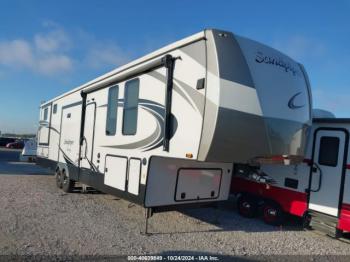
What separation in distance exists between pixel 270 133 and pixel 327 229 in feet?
8.17

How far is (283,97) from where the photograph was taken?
577cm

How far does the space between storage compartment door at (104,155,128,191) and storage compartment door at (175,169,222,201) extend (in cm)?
110

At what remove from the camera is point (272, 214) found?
7.76 metres

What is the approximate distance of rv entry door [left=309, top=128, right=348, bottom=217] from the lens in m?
6.69

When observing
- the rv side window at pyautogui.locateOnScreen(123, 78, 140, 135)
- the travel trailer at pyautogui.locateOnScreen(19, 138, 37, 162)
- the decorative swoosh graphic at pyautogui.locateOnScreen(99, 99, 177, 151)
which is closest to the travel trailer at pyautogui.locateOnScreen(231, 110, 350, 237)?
the decorative swoosh graphic at pyautogui.locateOnScreen(99, 99, 177, 151)

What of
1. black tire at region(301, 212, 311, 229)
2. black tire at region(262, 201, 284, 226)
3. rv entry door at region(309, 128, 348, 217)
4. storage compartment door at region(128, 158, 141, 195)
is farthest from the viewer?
black tire at region(262, 201, 284, 226)

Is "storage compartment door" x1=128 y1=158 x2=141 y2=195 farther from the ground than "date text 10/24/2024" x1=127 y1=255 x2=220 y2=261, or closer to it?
farther from the ground

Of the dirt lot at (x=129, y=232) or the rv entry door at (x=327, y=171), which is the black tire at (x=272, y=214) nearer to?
the dirt lot at (x=129, y=232)

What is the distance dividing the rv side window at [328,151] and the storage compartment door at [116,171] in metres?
3.85

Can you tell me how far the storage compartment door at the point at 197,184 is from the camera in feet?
21.2

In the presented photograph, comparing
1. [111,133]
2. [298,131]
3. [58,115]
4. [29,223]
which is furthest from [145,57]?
[58,115]

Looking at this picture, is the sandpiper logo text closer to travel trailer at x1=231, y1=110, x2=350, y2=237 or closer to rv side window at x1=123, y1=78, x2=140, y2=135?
travel trailer at x1=231, y1=110, x2=350, y2=237

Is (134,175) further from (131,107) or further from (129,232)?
(131,107)

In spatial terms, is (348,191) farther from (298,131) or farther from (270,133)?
(270,133)
